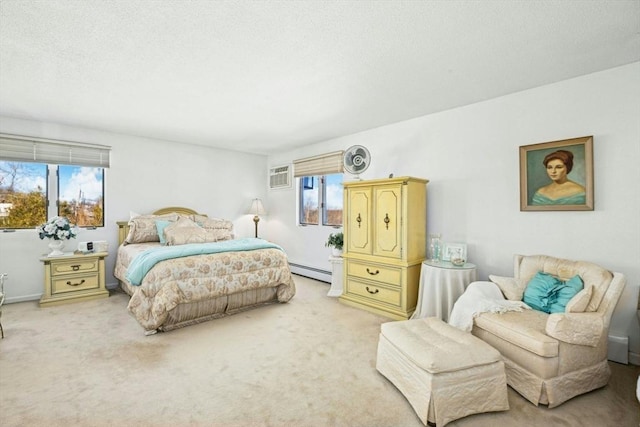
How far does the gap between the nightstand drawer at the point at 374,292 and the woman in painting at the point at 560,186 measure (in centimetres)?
173

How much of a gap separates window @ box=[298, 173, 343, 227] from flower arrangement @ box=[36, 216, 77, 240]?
343 centimetres

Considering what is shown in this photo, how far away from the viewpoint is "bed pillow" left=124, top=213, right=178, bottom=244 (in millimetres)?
4414

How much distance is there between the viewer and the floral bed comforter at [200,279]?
2.96 metres

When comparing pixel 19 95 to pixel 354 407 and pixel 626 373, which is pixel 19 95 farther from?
pixel 626 373

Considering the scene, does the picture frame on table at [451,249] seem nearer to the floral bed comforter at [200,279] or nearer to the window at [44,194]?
the floral bed comforter at [200,279]

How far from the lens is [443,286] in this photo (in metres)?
3.00

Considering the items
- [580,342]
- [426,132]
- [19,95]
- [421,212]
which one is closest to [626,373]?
[580,342]

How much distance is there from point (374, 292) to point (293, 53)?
274cm

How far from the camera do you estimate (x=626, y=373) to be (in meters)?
2.31

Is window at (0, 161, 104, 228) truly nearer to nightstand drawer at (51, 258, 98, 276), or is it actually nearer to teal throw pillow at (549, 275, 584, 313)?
nightstand drawer at (51, 258, 98, 276)

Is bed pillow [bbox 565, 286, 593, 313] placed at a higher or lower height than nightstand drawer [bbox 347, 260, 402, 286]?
higher

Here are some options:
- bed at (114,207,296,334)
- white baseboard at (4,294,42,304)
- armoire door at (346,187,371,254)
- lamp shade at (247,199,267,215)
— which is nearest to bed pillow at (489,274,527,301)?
armoire door at (346,187,371,254)

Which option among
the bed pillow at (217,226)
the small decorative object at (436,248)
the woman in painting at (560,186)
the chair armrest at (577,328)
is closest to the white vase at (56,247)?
the bed pillow at (217,226)

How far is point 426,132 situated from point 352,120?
3.15ft
